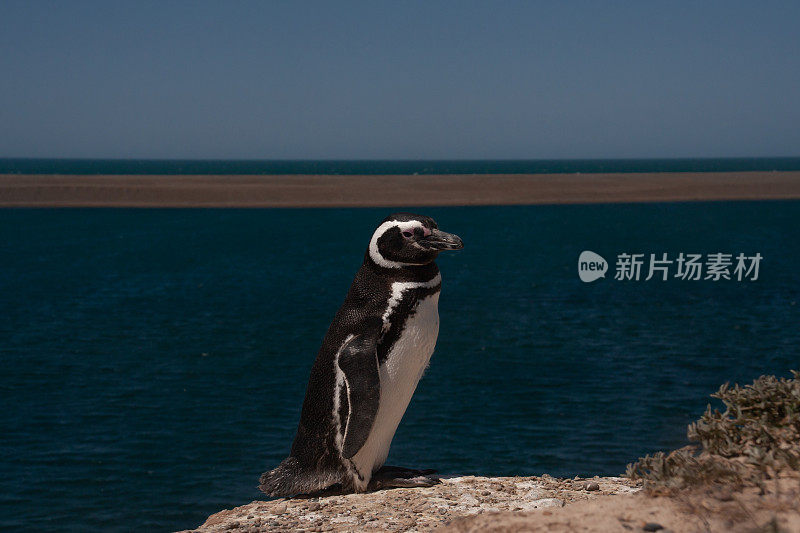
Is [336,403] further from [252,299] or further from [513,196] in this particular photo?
[513,196]

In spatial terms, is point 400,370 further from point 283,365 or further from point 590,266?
point 590,266

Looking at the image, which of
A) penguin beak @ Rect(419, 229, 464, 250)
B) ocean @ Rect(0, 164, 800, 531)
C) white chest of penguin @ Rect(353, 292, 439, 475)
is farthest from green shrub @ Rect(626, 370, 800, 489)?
ocean @ Rect(0, 164, 800, 531)

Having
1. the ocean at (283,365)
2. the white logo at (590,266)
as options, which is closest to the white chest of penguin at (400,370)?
the ocean at (283,365)

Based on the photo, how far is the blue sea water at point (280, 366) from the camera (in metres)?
15.5

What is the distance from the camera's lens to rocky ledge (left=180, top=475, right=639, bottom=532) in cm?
651

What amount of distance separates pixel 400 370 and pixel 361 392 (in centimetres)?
46

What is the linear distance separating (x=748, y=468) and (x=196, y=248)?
51.1 m

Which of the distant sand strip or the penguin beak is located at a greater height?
the penguin beak

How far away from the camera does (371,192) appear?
317 feet

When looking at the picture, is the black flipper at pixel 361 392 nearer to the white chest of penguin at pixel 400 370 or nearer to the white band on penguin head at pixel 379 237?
the white chest of penguin at pixel 400 370

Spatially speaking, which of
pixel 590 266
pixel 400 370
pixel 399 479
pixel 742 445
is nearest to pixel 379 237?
pixel 400 370

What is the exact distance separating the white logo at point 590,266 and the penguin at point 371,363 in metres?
33.1

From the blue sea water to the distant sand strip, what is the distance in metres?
41.6

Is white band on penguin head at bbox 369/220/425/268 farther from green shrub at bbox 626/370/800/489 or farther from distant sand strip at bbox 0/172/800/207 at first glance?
distant sand strip at bbox 0/172/800/207
